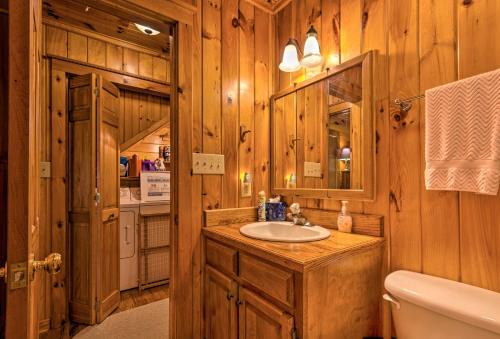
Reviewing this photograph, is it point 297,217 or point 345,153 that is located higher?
point 345,153

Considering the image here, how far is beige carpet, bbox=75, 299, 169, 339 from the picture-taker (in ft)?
6.16

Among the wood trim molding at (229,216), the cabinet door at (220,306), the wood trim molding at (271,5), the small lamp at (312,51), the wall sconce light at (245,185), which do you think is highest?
the wood trim molding at (271,5)

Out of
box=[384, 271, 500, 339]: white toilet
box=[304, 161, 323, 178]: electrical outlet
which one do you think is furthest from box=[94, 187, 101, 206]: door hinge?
box=[384, 271, 500, 339]: white toilet

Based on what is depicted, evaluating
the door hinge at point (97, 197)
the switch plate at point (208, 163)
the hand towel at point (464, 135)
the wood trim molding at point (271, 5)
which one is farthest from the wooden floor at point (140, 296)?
the wood trim molding at point (271, 5)

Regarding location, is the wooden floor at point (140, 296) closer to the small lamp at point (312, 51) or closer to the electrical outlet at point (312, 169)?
the electrical outlet at point (312, 169)

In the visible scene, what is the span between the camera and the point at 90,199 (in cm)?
201

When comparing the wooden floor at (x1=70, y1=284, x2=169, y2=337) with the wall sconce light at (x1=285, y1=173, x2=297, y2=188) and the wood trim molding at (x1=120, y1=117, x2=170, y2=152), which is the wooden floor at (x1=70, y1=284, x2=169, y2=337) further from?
the wall sconce light at (x1=285, y1=173, x2=297, y2=188)

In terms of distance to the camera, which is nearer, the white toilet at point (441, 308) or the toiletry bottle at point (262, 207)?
the white toilet at point (441, 308)

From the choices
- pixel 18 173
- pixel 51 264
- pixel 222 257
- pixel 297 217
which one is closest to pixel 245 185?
pixel 297 217

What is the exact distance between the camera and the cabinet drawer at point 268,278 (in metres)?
0.96

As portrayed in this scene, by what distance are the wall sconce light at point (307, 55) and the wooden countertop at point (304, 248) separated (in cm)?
103

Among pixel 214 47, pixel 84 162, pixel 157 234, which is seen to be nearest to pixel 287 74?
pixel 214 47

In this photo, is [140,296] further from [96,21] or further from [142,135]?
[96,21]

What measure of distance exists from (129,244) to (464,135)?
273 centimetres
